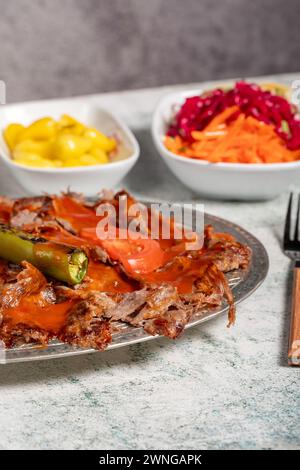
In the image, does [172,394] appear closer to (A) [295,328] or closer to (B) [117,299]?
(B) [117,299]

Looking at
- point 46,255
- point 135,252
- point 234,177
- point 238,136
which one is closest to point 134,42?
point 238,136

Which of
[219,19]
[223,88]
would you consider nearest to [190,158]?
[223,88]

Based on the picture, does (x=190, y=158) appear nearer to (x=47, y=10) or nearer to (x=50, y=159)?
(x=50, y=159)

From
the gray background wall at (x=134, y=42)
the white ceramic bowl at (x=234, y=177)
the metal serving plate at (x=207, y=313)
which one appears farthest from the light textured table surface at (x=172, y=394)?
the gray background wall at (x=134, y=42)

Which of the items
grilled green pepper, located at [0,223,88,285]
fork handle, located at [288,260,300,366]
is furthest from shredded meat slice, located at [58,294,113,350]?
fork handle, located at [288,260,300,366]

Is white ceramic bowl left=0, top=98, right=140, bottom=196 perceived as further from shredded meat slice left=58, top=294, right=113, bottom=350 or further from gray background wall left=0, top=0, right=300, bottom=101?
gray background wall left=0, top=0, right=300, bottom=101

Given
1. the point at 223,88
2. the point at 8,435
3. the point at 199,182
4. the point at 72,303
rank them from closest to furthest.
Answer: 1. the point at 8,435
2. the point at 72,303
3. the point at 199,182
4. the point at 223,88
